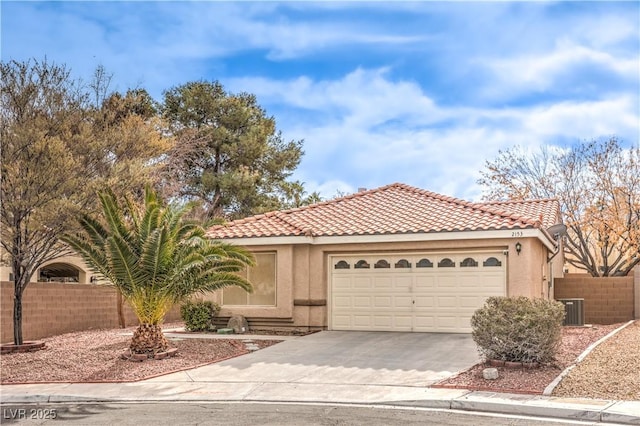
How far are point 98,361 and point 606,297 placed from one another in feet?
56.9

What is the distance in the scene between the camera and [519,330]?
1263 cm

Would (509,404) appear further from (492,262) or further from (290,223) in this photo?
(290,223)

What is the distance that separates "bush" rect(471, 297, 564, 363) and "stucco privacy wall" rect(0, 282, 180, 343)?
1180 centimetres

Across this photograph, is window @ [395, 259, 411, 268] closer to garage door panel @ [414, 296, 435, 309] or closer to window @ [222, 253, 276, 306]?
garage door panel @ [414, 296, 435, 309]

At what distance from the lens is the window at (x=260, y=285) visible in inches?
806

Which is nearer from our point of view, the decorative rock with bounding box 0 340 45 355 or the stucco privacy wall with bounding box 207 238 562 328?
the decorative rock with bounding box 0 340 45 355

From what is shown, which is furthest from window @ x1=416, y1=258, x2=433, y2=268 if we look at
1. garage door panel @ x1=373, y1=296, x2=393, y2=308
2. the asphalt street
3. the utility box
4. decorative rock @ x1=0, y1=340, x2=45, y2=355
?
decorative rock @ x1=0, y1=340, x2=45, y2=355

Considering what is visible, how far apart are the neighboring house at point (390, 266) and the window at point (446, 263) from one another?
0.09 ft

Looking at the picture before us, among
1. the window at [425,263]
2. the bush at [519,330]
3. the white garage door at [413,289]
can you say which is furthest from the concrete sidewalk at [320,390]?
the window at [425,263]

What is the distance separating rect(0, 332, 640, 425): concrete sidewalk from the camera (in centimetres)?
1020

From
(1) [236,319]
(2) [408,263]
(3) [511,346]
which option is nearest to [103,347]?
(1) [236,319]

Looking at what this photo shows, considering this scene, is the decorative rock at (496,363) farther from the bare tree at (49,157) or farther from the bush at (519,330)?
the bare tree at (49,157)

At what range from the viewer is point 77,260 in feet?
118

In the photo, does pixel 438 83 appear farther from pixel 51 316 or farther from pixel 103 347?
pixel 51 316
